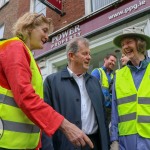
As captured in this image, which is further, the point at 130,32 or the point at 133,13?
the point at 133,13

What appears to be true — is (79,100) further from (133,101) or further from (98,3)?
(98,3)

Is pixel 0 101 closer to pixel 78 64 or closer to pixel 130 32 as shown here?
pixel 78 64

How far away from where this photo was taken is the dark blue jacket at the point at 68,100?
282cm

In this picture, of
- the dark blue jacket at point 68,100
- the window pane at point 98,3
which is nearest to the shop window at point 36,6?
the window pane at point 98,3

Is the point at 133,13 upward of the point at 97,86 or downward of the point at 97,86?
upward

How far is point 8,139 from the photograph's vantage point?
1857 mm

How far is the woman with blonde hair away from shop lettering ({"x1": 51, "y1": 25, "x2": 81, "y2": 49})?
233 inches

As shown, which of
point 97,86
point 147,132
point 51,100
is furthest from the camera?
point 97,86

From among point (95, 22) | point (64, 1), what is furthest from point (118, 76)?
point (64, 1)

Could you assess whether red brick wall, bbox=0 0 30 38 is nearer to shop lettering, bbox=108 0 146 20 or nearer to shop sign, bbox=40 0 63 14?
shop sign, bbox=40 0 63 14

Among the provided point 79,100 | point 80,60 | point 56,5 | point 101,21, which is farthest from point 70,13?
point 79,100

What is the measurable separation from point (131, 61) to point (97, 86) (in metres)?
0.51

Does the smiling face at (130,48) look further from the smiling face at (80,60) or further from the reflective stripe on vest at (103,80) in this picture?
the reflective stripe on vest at (103,80)

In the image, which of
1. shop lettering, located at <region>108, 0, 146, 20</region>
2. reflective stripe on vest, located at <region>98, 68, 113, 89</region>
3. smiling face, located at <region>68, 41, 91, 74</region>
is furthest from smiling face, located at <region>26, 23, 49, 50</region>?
shop lettering, located at <region>108, 0, 146, 20</region>
